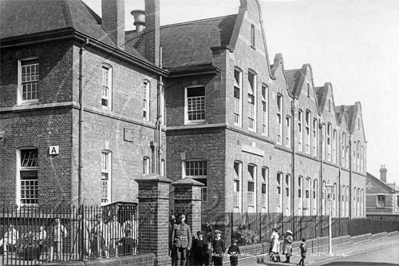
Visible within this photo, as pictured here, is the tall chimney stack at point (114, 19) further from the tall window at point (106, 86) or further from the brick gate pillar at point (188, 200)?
the brick gate pillar at point (188, 200)

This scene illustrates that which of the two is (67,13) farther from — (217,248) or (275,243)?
(275,243)

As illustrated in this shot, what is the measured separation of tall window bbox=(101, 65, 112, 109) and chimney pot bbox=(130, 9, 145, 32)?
897 cm

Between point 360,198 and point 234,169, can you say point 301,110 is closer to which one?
point 234,169

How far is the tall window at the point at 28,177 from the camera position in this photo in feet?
72.0

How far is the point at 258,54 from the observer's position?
30.9 m

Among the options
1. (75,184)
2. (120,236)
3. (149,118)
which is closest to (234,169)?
(149,118)

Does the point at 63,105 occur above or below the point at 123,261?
above

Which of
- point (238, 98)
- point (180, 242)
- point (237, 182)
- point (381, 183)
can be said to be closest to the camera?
point (180, 242)

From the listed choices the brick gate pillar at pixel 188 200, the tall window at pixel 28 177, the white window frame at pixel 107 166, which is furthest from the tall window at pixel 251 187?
the tall window at pixel 28 177

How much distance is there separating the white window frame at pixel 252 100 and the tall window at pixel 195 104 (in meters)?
2.97

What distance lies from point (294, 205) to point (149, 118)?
1403 centimetres

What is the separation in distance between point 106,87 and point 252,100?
351 inches

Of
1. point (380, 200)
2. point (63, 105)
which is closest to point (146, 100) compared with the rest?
point (63, 105)

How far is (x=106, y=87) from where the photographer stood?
23.8m
